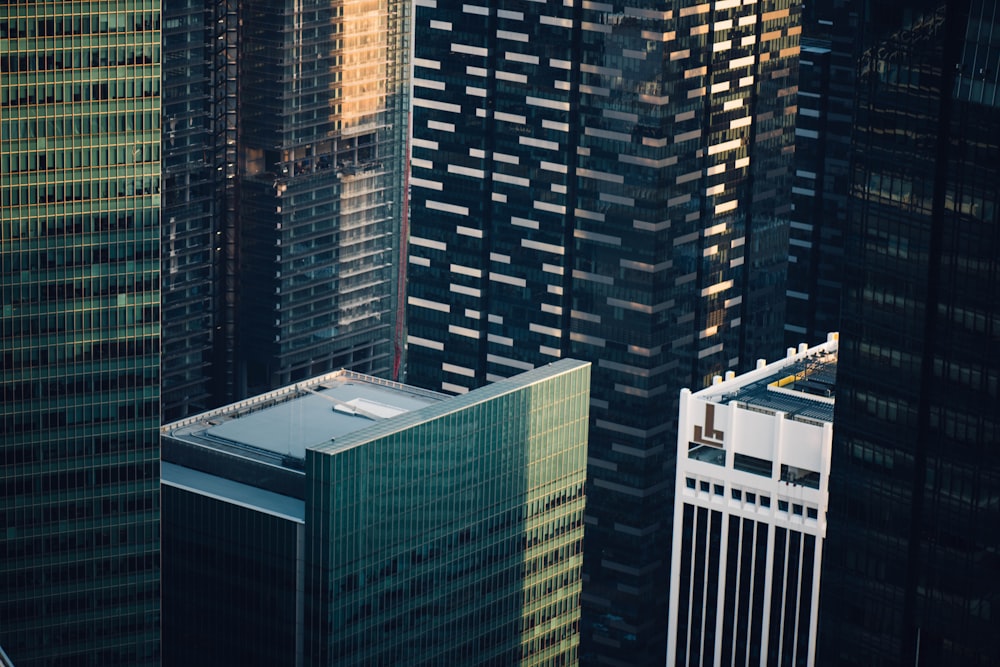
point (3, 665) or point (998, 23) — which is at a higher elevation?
point (998, 23)

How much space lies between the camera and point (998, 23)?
199875 millimetres

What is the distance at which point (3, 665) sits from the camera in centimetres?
19675

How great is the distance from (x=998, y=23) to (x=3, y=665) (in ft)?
309
